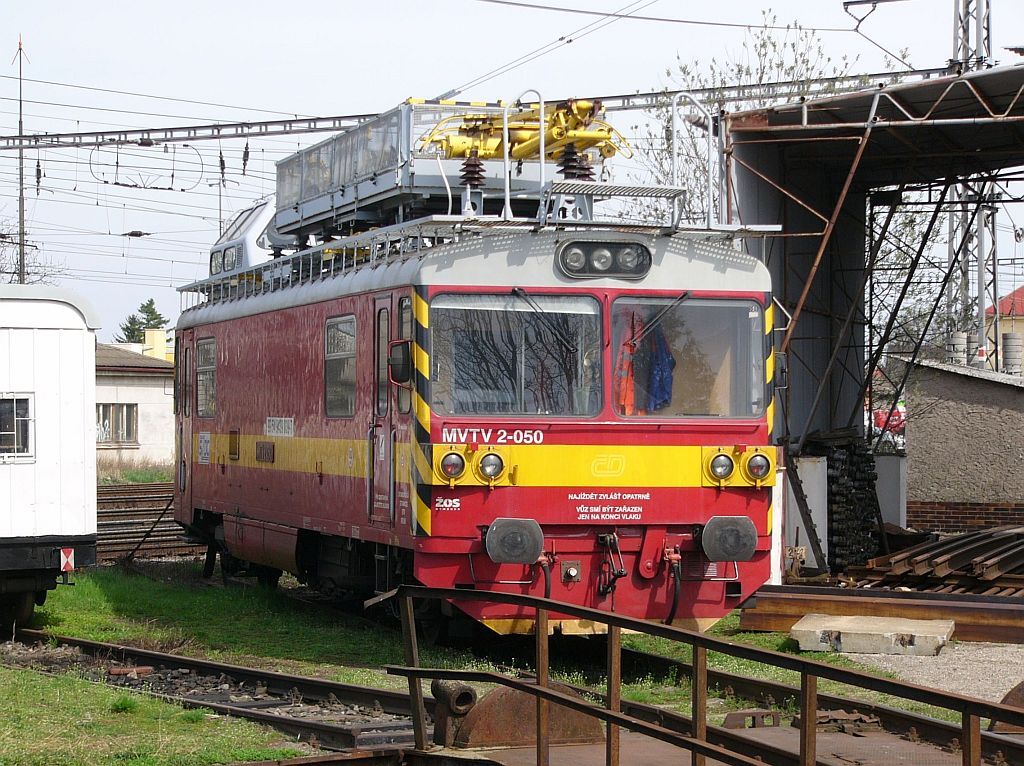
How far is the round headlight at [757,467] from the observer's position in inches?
444

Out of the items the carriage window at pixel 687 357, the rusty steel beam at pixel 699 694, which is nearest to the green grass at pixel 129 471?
the carriage window at pixel 687 357

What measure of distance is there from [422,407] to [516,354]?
0.78 metres

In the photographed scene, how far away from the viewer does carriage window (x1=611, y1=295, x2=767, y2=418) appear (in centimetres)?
1119

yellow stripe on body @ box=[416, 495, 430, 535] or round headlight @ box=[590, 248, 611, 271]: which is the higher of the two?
round headlight @ box=[590, 248, 611, 271]

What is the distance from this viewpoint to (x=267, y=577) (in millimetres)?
17031

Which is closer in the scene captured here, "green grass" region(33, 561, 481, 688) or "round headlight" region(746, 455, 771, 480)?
"round headlight" region(746, 455, 771, 480)

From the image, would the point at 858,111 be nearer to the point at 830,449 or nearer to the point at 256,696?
the point at 830,449

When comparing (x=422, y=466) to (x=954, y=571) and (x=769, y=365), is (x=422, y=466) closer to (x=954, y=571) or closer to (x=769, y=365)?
(x=769, y=365)

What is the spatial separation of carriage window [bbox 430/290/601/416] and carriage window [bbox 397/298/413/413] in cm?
21

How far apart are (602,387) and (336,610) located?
5.14 m

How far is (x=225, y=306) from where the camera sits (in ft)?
54.7

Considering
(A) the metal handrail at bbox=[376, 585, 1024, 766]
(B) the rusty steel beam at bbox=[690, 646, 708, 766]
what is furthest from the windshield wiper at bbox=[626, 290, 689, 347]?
(B) the rusty steel beam at bbox=[690, 646, 708, 766]

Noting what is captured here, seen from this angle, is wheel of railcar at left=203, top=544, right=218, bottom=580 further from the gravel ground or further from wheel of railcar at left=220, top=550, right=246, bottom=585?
the gravel ground

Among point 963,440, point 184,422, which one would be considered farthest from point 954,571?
point 963,440
